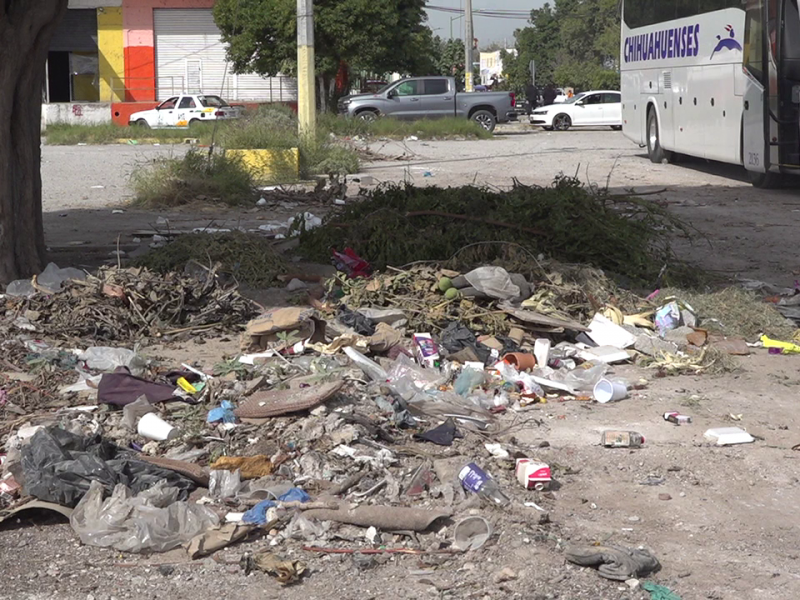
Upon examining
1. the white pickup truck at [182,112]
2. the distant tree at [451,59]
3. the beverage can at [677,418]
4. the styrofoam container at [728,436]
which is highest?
the distant tree at [451,59]

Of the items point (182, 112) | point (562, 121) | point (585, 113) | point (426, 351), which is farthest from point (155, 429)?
point (182, 112)

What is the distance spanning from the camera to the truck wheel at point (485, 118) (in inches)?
1294

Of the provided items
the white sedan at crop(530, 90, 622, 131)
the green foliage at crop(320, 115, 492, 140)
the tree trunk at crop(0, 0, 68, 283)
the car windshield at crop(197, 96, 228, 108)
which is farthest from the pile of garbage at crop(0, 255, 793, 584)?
the car windshield at crop(197, 96, 228, 108)

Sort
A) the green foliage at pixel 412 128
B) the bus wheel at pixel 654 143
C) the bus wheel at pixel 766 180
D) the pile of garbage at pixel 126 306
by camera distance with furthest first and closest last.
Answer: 1. the green foliage at pixel 412 128
2. the bus wheel at pixel 654 143
3. the bus wheel at pixel 766 180
4. the pile of garbage at pixel 126 306

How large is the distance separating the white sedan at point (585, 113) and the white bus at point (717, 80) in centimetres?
1490

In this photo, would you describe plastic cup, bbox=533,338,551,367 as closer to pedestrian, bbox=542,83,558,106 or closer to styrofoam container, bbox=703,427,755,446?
styrofoam container, bbox=703,427,755,446

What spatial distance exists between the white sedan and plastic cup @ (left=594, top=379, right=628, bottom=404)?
3105 centimetres

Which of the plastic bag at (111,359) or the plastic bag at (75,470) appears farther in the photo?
the plastic bag at (111,359)

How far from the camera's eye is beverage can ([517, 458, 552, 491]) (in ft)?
15.3

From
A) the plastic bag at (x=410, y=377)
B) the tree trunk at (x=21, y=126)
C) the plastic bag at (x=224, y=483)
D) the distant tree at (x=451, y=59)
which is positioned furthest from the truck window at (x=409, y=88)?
the distant tree at (x=451, y=59)

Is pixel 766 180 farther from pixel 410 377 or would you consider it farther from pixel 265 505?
pixel 265 505

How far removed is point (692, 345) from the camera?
23.1 feet

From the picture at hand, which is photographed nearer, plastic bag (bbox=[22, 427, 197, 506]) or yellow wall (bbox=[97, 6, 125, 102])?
plastic bag (bbox=[22, 427, 197, 506])

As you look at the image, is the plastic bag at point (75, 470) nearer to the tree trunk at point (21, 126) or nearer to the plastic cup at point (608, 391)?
the plastic cup at point (608, 391)
